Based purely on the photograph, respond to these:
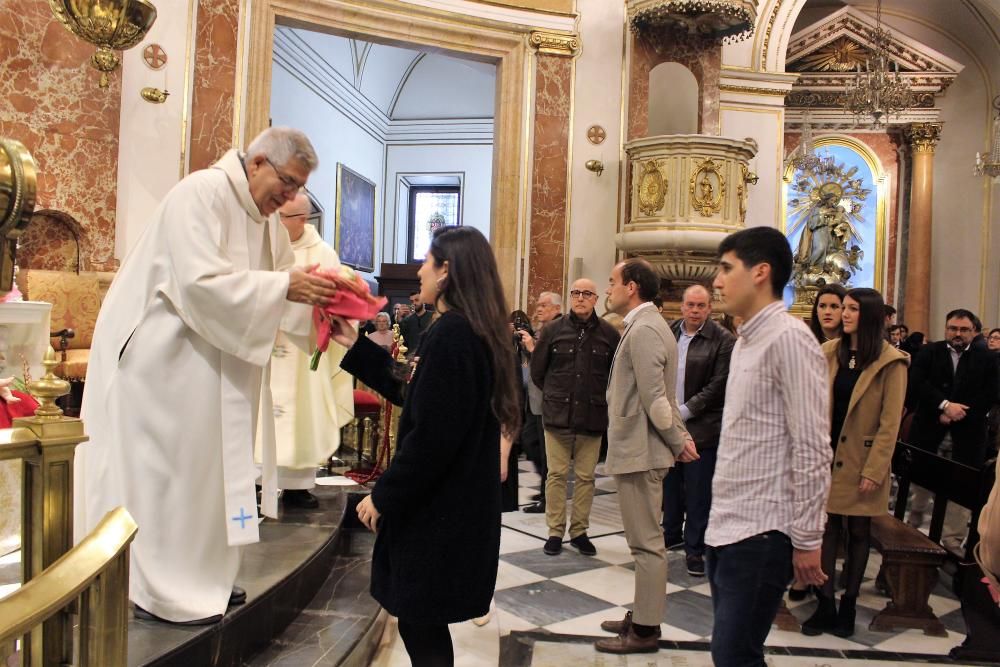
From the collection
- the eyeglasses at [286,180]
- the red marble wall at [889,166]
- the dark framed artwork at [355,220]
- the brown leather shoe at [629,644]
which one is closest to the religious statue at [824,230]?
the red marble wall at [889,166]

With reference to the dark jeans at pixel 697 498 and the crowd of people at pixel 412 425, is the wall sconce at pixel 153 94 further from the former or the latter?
the dark jeans at pixel 697 498

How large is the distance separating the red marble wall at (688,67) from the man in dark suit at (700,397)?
5.62 metres


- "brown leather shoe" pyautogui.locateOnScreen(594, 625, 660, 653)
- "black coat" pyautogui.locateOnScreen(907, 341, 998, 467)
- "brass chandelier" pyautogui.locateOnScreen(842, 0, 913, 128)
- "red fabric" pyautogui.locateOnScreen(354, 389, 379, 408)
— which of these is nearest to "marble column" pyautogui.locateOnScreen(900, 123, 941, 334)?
"brass chandelier" pyautogui.locateOnScreen(842, 0, 913, 128)

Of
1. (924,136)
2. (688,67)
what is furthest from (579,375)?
(924,136)

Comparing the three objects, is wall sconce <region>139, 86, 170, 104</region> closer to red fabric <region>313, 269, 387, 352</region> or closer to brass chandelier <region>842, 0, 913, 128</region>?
red fabric <region>313, 269, 387, 352</region>

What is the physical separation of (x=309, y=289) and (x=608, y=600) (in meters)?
2.50

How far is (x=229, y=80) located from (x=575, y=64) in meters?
4.05

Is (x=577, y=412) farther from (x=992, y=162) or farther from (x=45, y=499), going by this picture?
(x=992, y=162)

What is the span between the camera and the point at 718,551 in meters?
2.23

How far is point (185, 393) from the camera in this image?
2.52 m

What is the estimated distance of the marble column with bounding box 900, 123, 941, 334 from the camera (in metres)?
14.0

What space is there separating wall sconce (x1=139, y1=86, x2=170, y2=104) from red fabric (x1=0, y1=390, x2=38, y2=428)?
542 centimetres

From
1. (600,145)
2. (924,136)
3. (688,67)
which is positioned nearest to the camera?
(600,145)

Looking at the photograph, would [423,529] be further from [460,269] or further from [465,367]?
[460,269]
